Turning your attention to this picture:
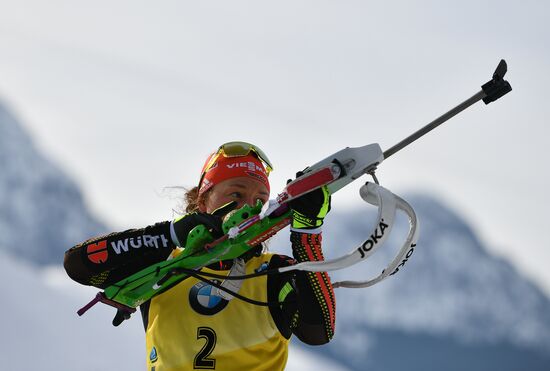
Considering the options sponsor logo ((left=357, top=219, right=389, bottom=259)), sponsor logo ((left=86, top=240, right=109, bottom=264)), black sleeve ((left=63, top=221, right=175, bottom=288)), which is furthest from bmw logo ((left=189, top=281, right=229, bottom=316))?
sponsor logo ((left=357, top=219, right=389, bottom=259))

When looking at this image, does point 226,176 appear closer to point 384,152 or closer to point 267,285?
point 267,285

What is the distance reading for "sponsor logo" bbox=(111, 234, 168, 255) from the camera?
7.14 metres

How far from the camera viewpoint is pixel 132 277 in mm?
7148

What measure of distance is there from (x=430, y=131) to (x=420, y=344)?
99.0 meters

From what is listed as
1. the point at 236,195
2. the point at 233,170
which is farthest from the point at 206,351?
the point at 233,170

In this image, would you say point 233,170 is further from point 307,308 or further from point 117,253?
point 307,308

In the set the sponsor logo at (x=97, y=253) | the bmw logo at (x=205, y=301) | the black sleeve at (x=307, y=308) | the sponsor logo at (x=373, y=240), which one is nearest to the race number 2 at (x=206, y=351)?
the bmw logo at (x=205, y=301)

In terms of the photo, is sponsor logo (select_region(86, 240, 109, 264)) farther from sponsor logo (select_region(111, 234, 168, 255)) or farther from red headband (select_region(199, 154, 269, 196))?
red headband (select_region(199, 154, 269, 196))

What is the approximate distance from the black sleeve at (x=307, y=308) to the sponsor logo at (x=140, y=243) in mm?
916

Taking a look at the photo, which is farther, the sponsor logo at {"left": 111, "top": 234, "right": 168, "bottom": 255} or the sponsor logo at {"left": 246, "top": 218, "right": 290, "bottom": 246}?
the sponsor logo at {"left": 111, "top": 234, "right": 168, "bottom": 255}

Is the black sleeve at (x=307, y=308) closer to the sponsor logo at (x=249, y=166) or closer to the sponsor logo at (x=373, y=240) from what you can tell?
the sponsor logo at (x=373, y=240)

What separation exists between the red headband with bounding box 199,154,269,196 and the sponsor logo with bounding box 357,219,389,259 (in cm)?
162

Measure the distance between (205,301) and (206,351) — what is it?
402mm

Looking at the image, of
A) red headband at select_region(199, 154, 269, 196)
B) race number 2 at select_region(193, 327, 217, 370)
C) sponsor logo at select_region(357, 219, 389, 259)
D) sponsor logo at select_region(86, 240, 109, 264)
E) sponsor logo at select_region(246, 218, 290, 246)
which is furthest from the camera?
red headband at select_region(199, 154, 269, 196)
